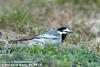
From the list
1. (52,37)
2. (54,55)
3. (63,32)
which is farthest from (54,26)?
(54,55)

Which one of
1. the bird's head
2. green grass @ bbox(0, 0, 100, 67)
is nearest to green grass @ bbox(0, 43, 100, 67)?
green grass @ bbox(0, 0, 100, 67)

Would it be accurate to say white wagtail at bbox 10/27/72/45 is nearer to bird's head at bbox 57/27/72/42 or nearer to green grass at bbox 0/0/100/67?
bird's head at bbox 57/27/72/42

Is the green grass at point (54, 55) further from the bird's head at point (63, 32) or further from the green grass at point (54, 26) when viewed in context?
the bird's head at point (63, 32)

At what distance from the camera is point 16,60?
8.73 m

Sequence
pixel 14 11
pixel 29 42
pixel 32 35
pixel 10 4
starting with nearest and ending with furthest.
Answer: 1. pixel 29 42
2. pixel 32 35
3. pixel 14 11
4. pixel 10 4

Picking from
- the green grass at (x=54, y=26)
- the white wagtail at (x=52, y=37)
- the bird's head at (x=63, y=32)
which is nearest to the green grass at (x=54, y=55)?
the green grass at (x=54, y=26)

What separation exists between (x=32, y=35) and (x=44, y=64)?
11.6 ft

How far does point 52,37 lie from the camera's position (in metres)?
11.1

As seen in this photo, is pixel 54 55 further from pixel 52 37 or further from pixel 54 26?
pixel 54 26

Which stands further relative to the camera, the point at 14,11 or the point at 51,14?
the point at 51,14

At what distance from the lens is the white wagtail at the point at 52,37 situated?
10.8 meters

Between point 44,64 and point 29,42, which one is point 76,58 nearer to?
point 44,64

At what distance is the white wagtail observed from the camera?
10766 mm

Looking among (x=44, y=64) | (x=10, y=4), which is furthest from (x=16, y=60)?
(x=10, y=4)
